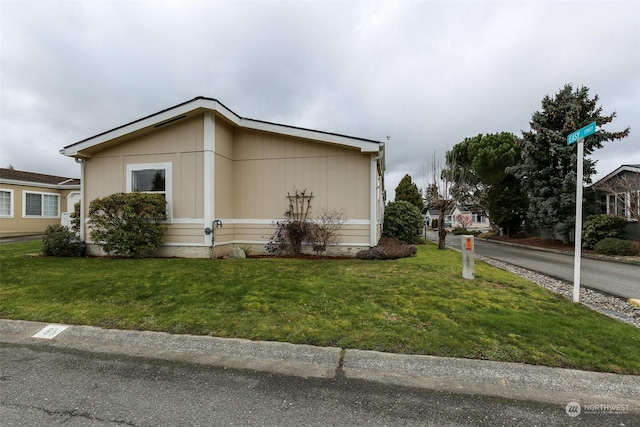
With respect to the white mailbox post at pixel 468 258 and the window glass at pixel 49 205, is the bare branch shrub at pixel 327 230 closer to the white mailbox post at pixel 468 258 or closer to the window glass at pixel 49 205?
the white mailbox post at pixel 468 258

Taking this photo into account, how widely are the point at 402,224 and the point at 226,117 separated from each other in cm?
799

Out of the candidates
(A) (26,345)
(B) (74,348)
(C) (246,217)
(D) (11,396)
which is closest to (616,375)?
(D) (11,396)

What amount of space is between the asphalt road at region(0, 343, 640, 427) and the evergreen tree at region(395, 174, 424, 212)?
30274mm

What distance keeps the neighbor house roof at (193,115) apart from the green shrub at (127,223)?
2101mm

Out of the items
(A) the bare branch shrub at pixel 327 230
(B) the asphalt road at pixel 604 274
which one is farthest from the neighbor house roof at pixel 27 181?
(B) the asphalt road at pixel 604 274

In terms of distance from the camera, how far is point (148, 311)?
4527 millimetres

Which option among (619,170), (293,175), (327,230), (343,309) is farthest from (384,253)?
(619,170)

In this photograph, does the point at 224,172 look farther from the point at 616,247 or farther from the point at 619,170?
the point at 619,170

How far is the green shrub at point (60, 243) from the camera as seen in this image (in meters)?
9.16

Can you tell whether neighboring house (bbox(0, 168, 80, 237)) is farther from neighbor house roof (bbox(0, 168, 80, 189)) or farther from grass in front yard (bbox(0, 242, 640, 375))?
grass in front yard (bbox(0, 242, 640, 375))

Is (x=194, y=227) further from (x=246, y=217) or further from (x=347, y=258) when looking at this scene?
(x=347, y=258)

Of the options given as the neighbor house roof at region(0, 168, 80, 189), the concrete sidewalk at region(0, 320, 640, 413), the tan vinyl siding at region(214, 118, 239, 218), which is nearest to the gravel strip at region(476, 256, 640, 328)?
the concrete sidewalk at region(0, 320, 640, 413)

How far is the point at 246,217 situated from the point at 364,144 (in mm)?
4372

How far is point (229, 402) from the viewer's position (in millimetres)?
2477
